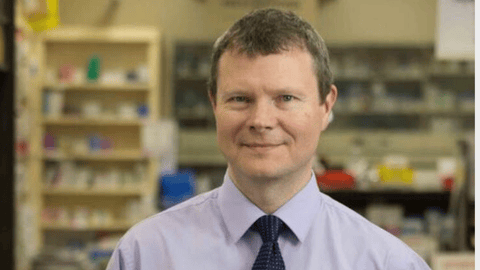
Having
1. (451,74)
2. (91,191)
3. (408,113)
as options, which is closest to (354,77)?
(408,113)

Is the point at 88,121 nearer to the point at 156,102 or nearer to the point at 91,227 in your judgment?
the point at 156,102

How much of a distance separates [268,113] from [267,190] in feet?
0.64

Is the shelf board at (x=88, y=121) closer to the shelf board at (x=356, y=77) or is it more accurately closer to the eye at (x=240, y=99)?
the shelf board at (x=356, y=77)

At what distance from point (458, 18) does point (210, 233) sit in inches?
54.9

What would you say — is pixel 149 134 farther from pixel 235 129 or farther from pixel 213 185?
pixel 235 129

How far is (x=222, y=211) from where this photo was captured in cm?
147

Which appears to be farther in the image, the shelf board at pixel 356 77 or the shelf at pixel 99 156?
the shelf board at pixel 356 77

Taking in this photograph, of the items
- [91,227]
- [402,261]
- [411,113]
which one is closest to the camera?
[402,261]

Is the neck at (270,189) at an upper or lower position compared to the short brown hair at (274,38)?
lower

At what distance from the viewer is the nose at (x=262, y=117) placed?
4.21 feet

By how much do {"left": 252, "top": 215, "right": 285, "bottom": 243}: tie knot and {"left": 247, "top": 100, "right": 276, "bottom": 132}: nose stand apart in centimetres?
23

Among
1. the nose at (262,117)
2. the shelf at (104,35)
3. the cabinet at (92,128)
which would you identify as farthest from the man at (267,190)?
the shelf at (104,35)

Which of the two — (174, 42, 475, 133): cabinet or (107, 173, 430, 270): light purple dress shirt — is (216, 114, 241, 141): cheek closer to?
(107, 173, 430, 270): light purple dress shirt

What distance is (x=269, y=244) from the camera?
138 cm
